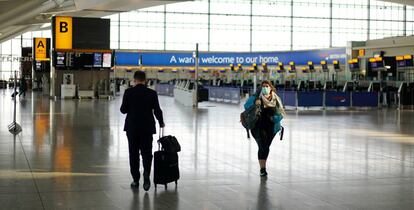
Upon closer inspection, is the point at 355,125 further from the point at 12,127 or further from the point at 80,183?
the point at 80,183

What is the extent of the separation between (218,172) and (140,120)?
1.96 meters

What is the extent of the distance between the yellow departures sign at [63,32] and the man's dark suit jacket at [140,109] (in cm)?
2975

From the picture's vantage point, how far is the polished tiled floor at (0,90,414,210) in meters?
7.41

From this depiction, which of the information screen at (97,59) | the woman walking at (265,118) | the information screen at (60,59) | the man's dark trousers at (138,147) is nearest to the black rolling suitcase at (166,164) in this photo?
the man's dark trousers at (138,147)

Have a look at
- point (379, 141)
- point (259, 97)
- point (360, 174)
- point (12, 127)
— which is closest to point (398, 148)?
point (379, 141)

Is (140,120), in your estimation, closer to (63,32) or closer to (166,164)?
(166,164)

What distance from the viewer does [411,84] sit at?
107 ft

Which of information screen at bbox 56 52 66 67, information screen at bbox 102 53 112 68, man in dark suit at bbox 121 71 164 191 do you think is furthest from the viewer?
information screen at bbox 102 53 112 68

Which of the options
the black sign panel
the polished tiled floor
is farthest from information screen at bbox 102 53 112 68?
the polished tiled floor

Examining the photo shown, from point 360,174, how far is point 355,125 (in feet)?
34.6

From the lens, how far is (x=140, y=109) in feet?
27.0

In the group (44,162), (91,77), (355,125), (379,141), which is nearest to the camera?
(44,162)

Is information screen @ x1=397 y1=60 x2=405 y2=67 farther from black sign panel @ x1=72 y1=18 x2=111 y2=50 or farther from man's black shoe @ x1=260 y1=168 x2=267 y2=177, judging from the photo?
man's black shoe @ x1=260 y1=168 x2=267 y2=177

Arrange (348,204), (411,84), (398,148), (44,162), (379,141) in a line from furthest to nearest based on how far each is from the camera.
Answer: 1. (411,84)
2. (379,141)
3. (398,148)
4. (44,162)
5. (348,204)
